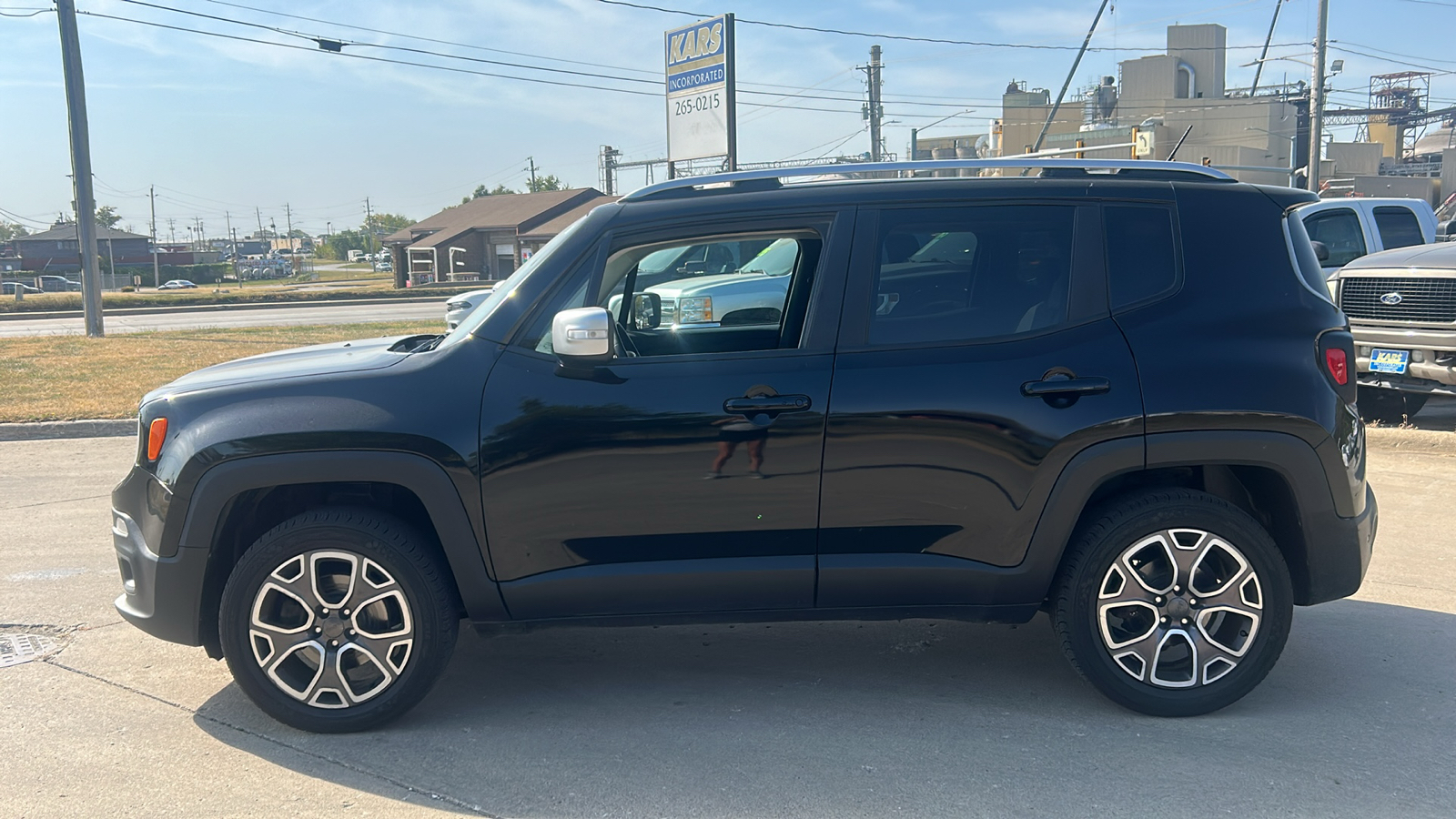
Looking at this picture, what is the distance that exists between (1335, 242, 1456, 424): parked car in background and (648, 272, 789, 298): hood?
6.18 m

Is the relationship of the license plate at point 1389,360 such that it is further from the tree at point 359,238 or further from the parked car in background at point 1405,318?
the tree at point 359,238

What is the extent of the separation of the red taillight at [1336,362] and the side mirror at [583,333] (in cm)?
252

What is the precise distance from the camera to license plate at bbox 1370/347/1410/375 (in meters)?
8.88

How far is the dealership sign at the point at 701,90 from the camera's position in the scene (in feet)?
76.5

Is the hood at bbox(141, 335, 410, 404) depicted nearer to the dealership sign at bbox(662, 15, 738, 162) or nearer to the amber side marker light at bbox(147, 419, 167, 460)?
the amber side marker light at bbox(147, 419, 167, 460)

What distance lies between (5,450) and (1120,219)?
10098 millimetres

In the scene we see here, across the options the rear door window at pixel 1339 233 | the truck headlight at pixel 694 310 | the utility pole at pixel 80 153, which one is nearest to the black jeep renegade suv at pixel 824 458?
the truck headlight at pixel 694 310

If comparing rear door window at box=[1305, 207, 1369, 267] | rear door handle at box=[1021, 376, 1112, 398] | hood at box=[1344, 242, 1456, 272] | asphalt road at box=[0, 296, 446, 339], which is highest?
rear door window at box=[1305, 207, 1369, 267]

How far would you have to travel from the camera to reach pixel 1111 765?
Result: 11.6 feet

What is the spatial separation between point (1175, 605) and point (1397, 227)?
10.7 meters

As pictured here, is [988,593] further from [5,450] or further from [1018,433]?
[5,450]

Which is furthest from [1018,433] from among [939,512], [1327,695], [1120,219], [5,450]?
[5,450]

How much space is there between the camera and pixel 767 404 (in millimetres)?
3668

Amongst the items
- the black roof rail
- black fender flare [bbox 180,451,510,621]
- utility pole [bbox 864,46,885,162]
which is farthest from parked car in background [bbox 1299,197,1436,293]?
utility pole [bbox 864,46,885,162]
